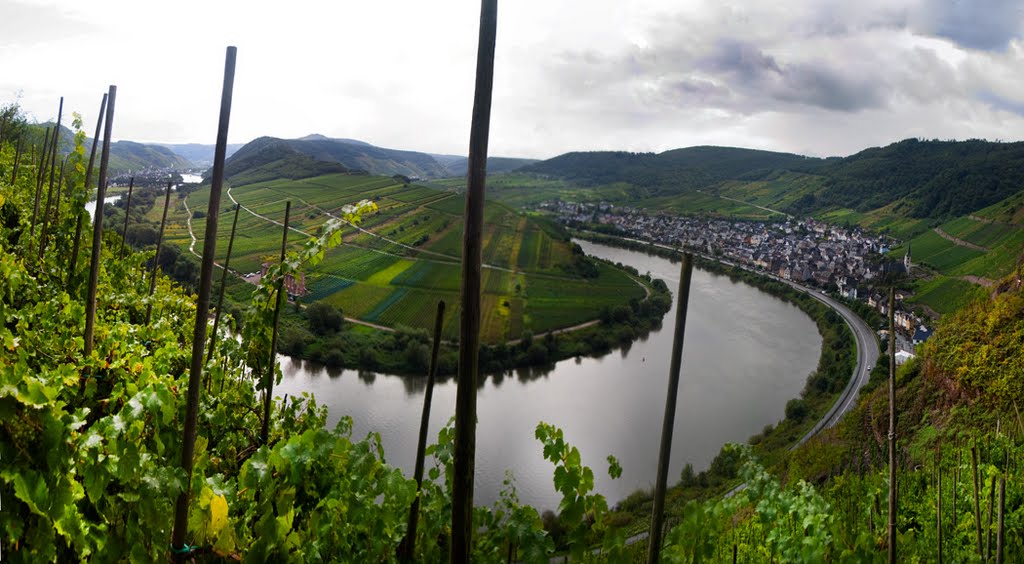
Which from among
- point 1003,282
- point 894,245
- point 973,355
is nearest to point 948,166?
point 894,245

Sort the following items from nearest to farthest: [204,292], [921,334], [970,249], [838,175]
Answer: [204,292]
[921,334]
[970,249]
[838,175]

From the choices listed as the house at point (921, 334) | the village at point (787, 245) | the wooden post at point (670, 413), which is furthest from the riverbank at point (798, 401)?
the wooden post at point (670, 413)

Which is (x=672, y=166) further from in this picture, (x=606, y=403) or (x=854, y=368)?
(x=606, y=403)

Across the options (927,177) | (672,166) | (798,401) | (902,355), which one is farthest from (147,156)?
(927,177)

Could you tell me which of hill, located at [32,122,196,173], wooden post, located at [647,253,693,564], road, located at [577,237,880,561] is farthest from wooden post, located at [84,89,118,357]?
hill, located at [32,122,196,173]

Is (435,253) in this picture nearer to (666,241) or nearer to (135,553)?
(666,241)

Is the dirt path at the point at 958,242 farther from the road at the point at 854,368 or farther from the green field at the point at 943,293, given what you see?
the road at the point at 854,368
